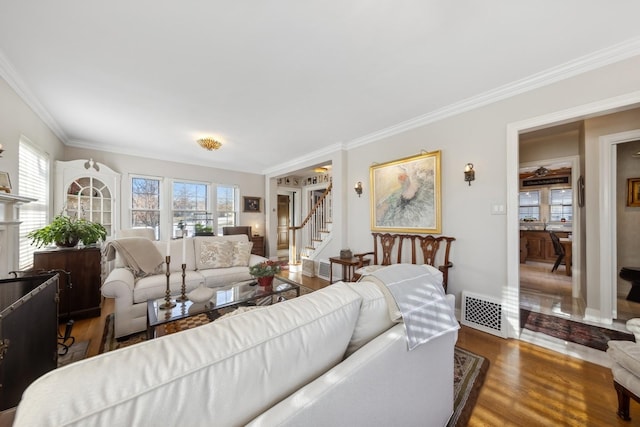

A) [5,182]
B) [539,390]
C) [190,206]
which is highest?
[5,182]

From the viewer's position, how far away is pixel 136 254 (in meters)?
2.79

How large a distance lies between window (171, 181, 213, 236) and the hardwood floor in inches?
124

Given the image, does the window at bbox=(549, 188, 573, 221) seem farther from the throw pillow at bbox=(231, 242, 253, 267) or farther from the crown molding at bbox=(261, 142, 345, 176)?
the throw pillow at bbox=(231, 242, 253, 267)

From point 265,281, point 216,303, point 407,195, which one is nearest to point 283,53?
point 265,281

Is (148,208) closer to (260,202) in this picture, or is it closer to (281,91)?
(260,202)

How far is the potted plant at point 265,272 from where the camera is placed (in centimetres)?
249

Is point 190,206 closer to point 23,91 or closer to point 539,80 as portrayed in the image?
point 23,91

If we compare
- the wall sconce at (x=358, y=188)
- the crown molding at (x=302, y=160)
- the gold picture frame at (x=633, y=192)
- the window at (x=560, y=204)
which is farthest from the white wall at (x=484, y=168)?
the window at (x=560, y=204)

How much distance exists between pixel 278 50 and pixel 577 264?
192 inches

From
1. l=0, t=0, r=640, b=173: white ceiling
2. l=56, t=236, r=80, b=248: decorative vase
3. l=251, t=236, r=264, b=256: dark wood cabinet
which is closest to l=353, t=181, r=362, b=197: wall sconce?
l=0, t=0, r=640, b=173: white ceiling

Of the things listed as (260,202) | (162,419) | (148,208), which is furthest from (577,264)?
(148,208)

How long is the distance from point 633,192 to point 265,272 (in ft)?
15.5

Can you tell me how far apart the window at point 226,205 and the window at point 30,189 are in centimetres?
280

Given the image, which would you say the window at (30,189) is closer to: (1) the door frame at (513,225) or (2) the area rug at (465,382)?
(2) the area rug at (465,382)
